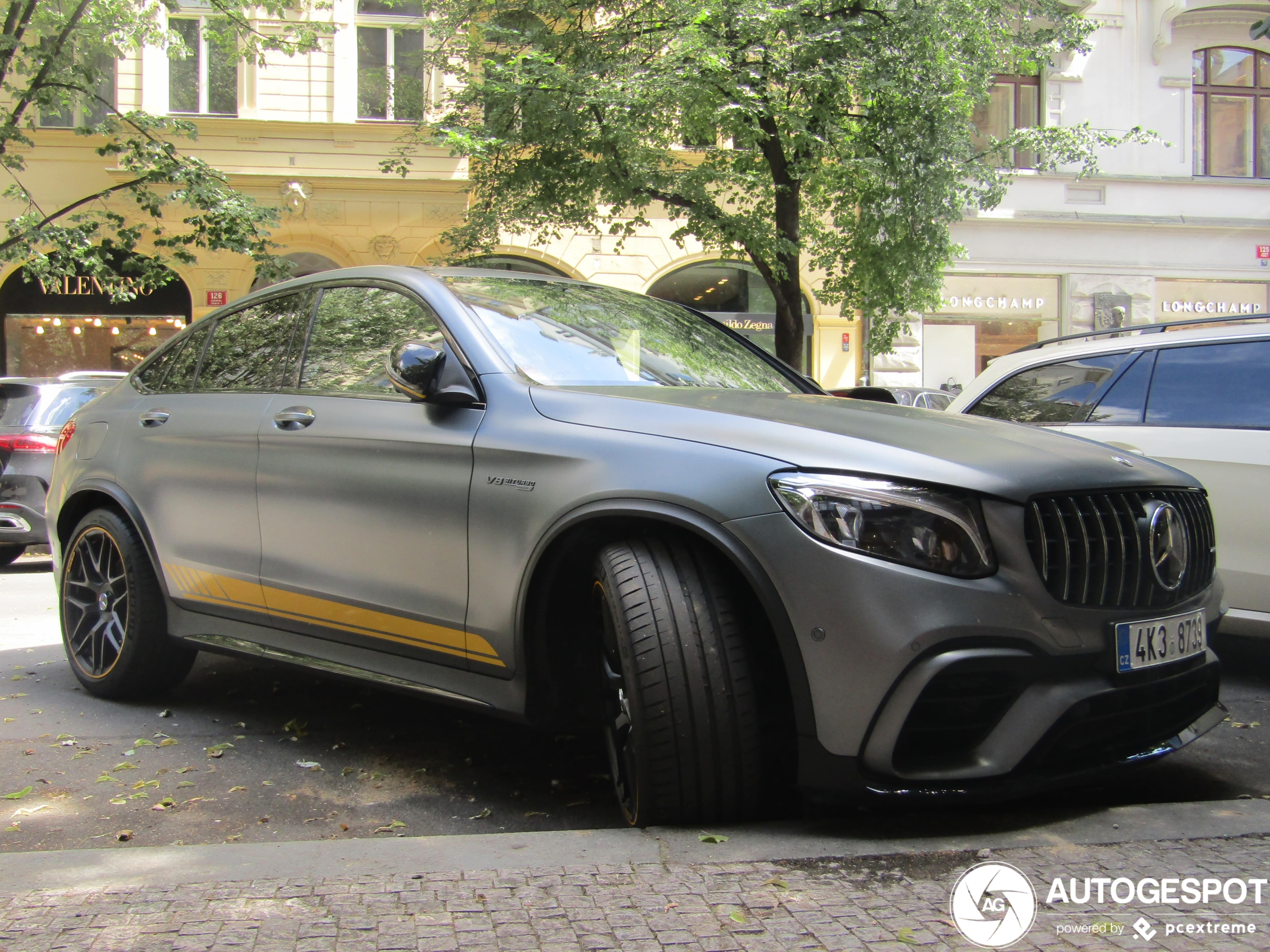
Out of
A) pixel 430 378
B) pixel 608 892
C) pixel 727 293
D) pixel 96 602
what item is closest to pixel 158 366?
pixel 96 602

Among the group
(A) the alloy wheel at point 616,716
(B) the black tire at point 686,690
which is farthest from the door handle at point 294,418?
(B) the black tire at point 686,690

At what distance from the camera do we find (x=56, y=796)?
363cm

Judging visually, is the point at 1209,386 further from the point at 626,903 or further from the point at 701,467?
the point at 626,903

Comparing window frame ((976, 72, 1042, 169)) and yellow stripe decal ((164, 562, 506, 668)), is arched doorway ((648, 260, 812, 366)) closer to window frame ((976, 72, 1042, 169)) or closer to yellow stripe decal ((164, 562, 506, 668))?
window frame ((976, 72, 1042, 169))

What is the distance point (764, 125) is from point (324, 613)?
9.07 m

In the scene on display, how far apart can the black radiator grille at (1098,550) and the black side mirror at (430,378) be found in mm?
1618

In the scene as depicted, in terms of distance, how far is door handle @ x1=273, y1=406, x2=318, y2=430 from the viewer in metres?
3.92

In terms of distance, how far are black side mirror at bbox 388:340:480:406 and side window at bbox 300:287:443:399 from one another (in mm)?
181

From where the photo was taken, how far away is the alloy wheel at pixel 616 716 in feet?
9.71

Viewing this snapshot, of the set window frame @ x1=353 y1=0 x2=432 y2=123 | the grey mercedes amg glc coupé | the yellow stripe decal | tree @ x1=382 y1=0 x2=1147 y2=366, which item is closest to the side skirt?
the grey mercedes amg glc coupé

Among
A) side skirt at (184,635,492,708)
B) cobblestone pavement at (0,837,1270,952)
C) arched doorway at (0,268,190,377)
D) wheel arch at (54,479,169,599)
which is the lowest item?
cobblestone pavement at (0,837,1270,952)

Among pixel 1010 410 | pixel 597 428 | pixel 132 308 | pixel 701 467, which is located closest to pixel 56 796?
pixel 597 428

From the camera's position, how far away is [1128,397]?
17.8 ft

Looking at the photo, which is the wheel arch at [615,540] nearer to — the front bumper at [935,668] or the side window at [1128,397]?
the front bumper at [935,668]
